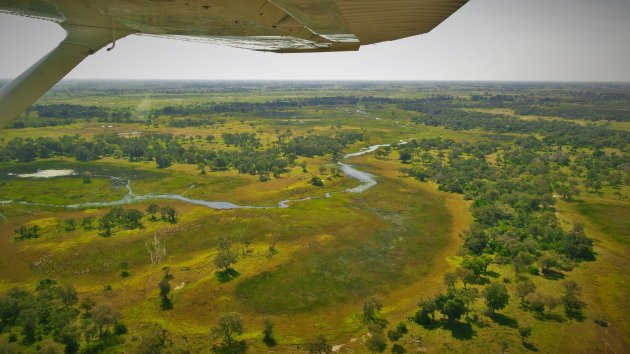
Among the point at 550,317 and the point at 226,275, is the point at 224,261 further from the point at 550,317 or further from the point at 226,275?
the point at 550,317

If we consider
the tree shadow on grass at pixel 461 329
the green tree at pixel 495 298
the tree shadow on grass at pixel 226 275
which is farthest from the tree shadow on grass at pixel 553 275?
the tree shadow on grass at pixel 226 275

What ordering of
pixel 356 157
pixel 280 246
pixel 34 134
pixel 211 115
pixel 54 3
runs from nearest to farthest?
pixel 54 3 → pixel 280 246 → pixel 356 157 → pixel 34 134 → pixel 211 115

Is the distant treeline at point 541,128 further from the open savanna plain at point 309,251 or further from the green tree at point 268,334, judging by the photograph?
the green tree at point 268,334

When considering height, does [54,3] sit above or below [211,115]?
above

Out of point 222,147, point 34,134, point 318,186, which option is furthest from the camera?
point 34,134

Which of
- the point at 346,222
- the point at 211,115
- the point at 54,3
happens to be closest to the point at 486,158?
the point at 346,222

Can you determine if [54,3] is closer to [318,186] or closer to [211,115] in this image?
[318,186]

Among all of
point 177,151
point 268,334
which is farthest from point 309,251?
point 177,151

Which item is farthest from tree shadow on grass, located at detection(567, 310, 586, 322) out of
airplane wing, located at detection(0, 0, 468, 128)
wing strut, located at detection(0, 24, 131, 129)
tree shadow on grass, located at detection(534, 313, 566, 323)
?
wing strut, located at detection(0, 24, 131, 129)
